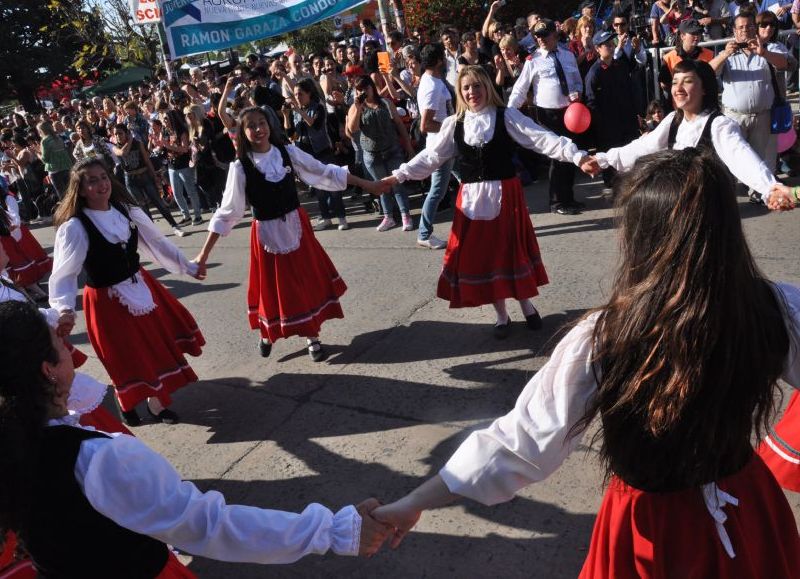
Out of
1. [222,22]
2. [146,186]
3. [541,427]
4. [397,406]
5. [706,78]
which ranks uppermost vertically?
[222,22]

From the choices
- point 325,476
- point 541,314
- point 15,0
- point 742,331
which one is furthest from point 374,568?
point 15,0

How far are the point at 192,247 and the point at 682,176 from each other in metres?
8.61

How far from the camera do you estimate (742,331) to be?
1505mm

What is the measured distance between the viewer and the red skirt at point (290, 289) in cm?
494

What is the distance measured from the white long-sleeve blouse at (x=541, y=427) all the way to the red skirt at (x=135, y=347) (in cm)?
304

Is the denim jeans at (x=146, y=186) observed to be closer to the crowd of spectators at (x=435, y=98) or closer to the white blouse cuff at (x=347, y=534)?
the crowd of spectators at (x=435, y=98)

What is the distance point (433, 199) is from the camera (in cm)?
701

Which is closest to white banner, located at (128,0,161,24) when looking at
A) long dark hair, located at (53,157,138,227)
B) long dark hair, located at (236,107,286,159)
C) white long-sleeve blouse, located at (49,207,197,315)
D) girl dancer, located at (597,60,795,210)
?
long dark hair, located at (236,107,286,159)

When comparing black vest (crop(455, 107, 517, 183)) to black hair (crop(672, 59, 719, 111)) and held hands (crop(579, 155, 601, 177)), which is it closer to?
held hands (crop(579, 155, 601, 177))

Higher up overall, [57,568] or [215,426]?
[57,568]

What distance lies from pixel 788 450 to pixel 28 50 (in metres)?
43.7

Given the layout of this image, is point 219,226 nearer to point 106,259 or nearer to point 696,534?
point 106,259

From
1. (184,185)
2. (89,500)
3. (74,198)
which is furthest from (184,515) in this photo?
(184,185)

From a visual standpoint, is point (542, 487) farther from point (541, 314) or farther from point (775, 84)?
point (775, 84)
